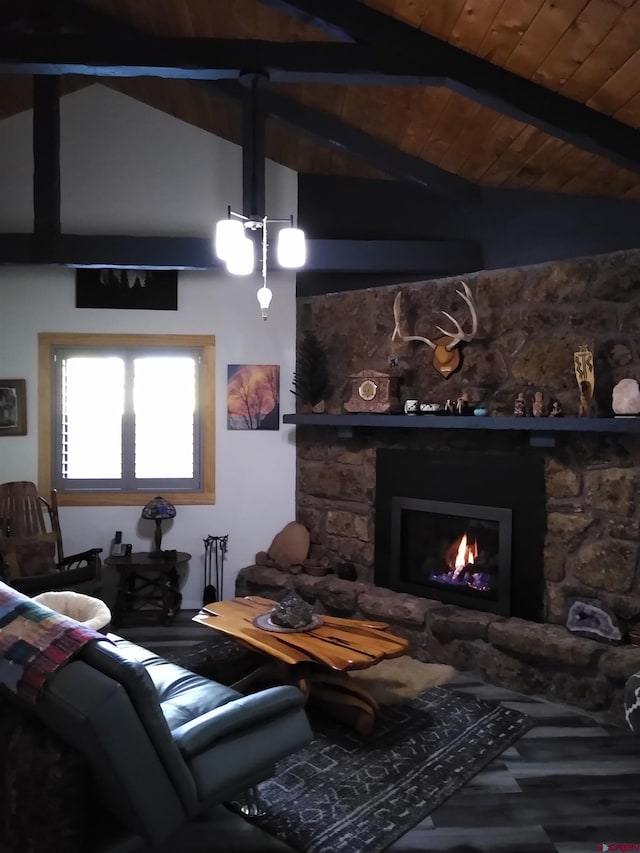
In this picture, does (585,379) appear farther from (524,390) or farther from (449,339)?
(449,339)

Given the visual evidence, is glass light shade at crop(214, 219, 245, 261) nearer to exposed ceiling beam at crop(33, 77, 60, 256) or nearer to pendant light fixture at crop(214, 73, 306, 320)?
pendant light fixture at crop(214, 73, 306, 320)

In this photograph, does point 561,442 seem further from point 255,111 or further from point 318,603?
point 255,111

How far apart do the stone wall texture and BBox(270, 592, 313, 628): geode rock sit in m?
1.16

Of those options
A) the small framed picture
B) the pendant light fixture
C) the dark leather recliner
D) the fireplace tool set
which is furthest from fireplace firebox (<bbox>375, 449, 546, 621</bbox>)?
the small framed picture

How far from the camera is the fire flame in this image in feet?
15.2

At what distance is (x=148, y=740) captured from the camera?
6.87ft

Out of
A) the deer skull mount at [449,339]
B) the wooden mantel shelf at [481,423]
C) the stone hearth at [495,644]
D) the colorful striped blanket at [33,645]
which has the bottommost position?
the stone hearth at [495,644]

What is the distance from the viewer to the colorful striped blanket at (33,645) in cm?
204

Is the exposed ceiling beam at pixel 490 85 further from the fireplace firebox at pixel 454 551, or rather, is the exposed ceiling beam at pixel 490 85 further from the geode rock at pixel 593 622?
the geode rock at pixel 593 622

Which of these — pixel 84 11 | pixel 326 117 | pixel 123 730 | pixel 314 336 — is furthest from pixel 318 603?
pixel 84 11

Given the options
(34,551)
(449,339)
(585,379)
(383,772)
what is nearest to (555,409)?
(585,379)

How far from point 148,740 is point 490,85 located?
311 cm

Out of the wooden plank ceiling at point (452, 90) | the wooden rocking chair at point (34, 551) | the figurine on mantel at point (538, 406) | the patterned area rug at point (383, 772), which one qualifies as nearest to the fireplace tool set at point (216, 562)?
the wooden rocking chair at point (34, 551)

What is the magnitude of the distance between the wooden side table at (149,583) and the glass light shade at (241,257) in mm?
2596
